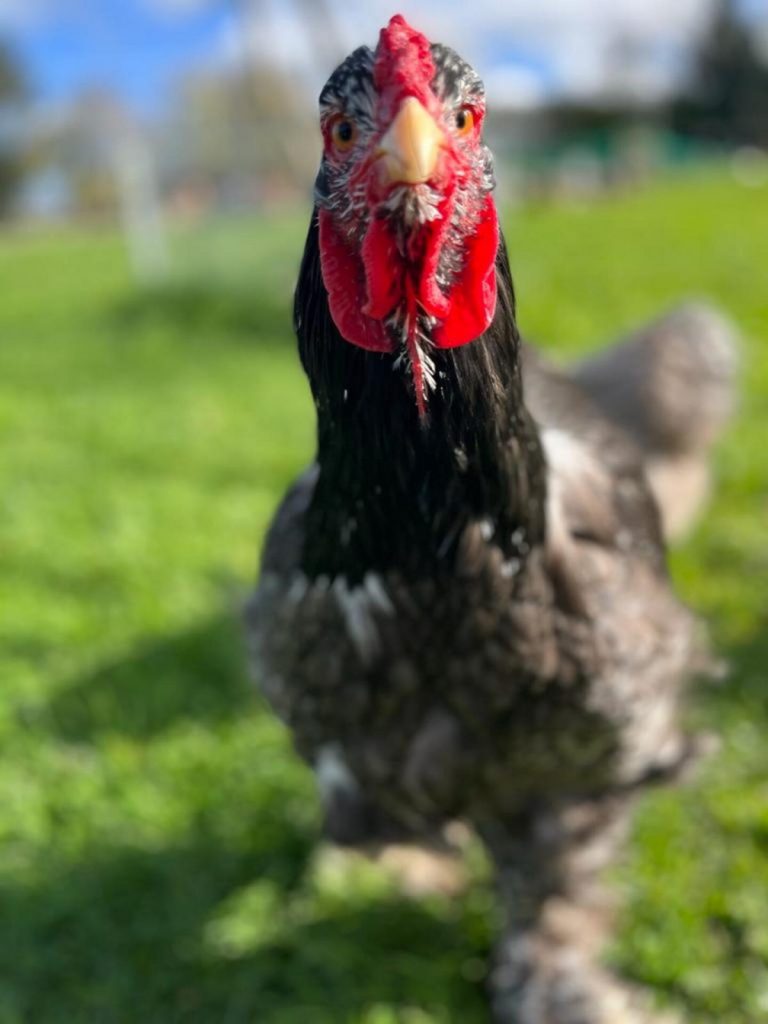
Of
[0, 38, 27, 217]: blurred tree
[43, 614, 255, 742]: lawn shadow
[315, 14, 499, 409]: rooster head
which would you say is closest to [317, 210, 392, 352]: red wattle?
[315, 14, 499, 409]: rooster head

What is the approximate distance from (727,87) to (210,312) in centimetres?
3155

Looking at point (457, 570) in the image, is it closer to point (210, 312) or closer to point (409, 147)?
point (409, 147)

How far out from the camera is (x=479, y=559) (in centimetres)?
156

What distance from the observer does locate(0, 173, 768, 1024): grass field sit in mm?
2213

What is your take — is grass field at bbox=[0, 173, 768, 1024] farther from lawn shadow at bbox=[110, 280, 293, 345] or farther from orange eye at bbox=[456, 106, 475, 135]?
lawn shadow at bbox=[110, 280, 293, 345]

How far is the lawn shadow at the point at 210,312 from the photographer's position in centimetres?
876

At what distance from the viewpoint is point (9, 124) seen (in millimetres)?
17531

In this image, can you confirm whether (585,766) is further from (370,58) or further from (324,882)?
(370,58)

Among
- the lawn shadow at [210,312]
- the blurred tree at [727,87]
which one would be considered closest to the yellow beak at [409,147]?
the lawn shadow at [210,312]

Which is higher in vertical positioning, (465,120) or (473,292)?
(465,120)

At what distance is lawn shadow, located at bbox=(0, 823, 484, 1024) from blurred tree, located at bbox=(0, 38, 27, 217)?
17.8 meters

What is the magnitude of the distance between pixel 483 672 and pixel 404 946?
101 cm

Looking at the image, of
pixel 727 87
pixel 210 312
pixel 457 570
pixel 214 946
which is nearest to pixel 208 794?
pixel 214 946

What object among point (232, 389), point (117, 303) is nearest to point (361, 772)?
point (232, 389)
